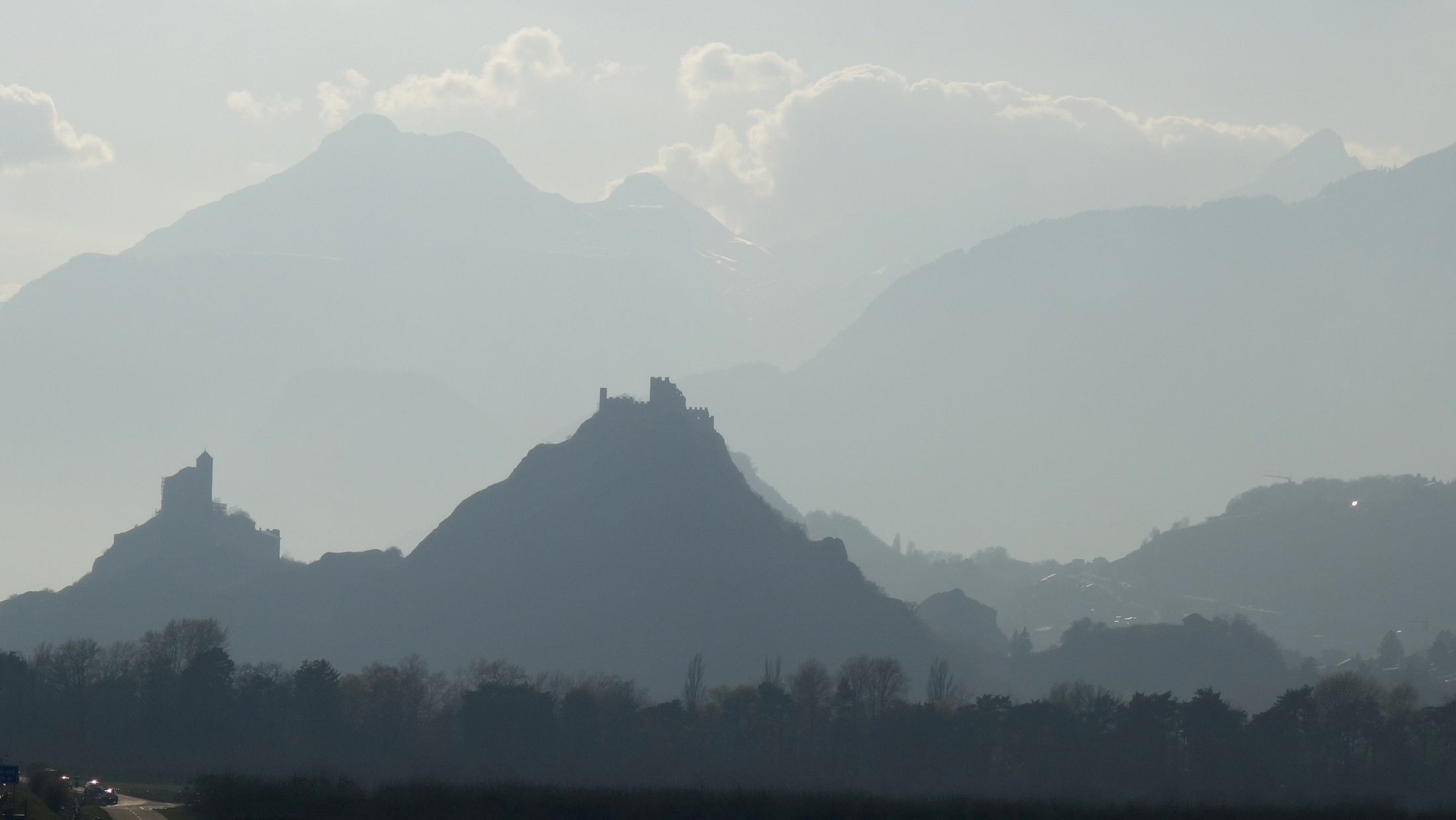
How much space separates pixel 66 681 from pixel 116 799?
217ft

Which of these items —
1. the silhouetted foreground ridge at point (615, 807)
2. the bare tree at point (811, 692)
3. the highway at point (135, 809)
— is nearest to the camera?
the highway at point (135, 809)

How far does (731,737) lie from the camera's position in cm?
15825

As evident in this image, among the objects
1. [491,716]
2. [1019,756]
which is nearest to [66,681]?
[491,716]

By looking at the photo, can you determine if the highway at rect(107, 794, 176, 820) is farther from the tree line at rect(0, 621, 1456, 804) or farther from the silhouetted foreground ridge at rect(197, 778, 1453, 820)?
the tree line at rect(0, 621, 1456, 804)

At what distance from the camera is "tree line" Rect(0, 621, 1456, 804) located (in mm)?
134250

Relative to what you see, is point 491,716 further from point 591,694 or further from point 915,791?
point 915,791

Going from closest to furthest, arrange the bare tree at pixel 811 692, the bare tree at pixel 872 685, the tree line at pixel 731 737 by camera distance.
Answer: the tree line at pixel 731 737, the bare tree at pixel 811 692, the bare tree at pixel 872 685

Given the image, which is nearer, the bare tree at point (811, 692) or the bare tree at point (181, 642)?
the bare tree at point (811, 692)

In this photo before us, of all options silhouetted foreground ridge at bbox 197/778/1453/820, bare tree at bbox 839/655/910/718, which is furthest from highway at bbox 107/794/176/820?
bare tree at bbox 839/655/910/718

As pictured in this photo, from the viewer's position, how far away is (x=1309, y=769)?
447ft

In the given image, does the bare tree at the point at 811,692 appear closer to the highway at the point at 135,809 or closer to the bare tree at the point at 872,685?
the bare tree at the point at 872,685

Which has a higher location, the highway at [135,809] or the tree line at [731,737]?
the tree line at [731,737]

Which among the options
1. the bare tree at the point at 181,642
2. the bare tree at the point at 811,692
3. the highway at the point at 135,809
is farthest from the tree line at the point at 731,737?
the highway at the point at 135,809

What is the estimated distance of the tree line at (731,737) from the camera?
440 ft
